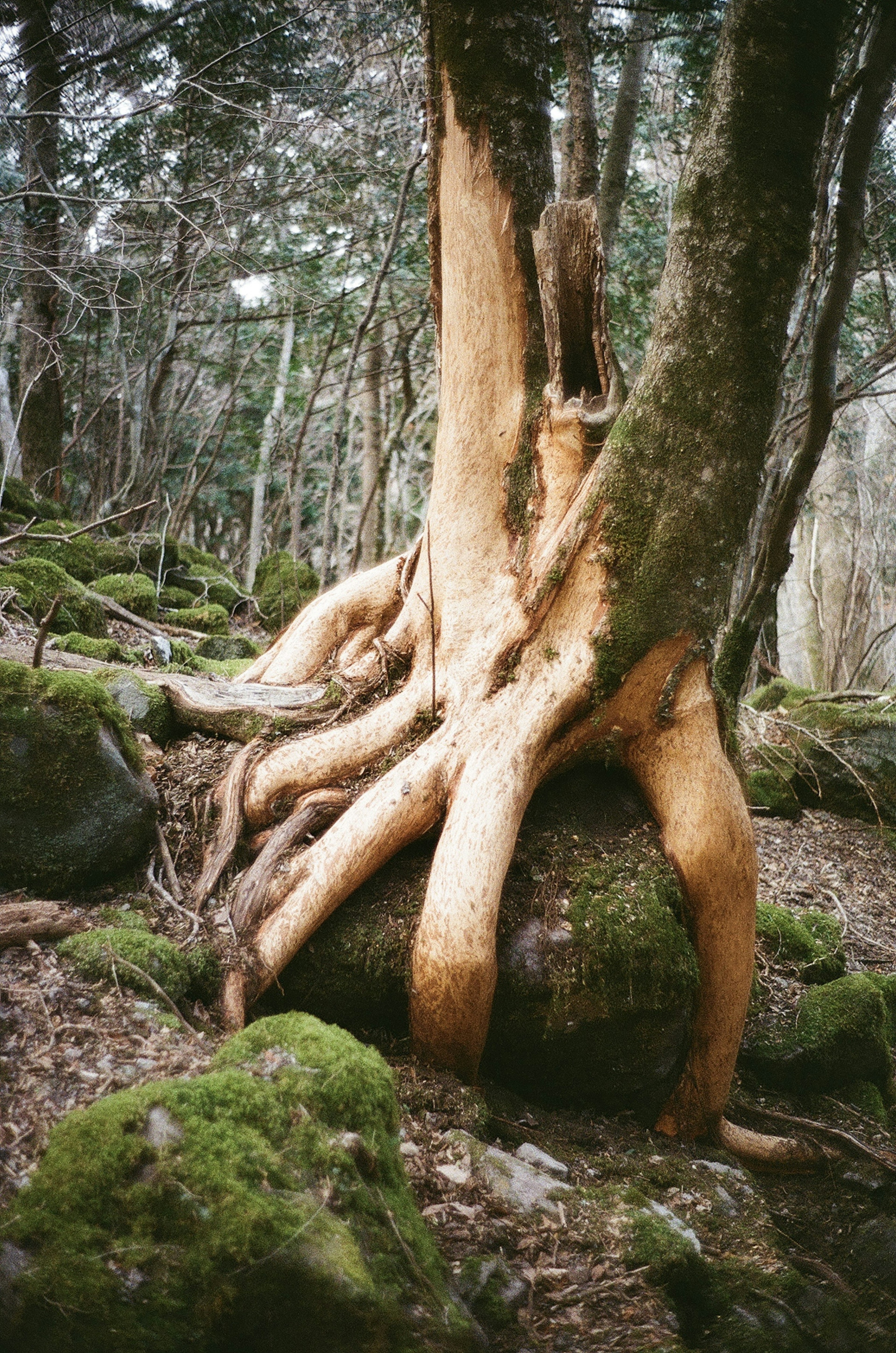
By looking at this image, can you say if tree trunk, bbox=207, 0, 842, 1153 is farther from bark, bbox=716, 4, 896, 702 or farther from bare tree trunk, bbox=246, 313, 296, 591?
bare tree trunk, bbox=246, 313, 296, 591

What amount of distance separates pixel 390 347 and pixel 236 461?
30.7 feet

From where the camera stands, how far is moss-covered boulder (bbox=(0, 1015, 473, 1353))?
1594 mm

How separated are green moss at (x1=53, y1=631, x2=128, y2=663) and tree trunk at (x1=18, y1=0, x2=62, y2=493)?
9.00 ft

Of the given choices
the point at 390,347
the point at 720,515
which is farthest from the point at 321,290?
the point at 720,515

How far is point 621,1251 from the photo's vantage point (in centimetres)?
244

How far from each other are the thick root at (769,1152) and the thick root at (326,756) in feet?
7.46

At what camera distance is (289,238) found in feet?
37.2

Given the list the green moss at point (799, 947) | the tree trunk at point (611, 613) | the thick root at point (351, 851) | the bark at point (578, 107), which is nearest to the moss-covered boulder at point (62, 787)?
the tree trunk at point (611, 613)

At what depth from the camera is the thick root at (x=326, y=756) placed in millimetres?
3670

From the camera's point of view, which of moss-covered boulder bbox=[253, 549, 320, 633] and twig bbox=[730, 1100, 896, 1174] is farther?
moss-covered boulder bbox=[253, 549, 320, 633]

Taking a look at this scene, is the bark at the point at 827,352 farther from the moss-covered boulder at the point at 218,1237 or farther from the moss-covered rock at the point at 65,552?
the moss-covered rock at the point at 65,552

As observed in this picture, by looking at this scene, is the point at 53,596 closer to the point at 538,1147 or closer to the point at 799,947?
the point at 538,1147

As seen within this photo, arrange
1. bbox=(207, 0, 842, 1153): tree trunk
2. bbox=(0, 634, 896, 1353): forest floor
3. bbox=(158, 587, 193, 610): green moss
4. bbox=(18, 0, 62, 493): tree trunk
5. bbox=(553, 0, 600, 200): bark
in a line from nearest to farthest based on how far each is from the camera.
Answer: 1. bbox=(0, 634, 896, 1353): forest floor
2. bbox=(207, 0, 842, 1153): tree trunk
3. bbox=(553, 0, 600, 200): bark
4. bbox=(18, 0, 62, 493): tree trunk
5. bbox=(158, 587, 193, 610): green moss

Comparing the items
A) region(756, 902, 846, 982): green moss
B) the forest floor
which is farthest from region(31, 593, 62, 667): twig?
region(756, 902, 846, 982): green moss
